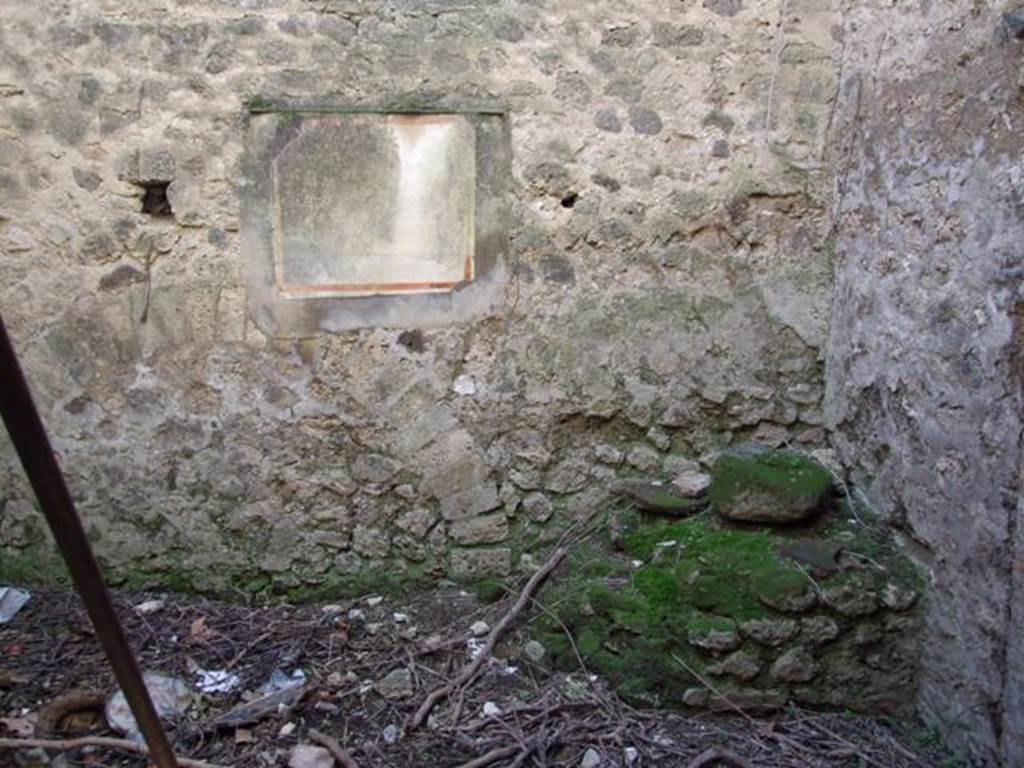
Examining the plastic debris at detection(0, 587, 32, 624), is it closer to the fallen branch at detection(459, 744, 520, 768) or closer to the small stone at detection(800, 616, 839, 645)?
the fallen branch at detection(459, 744, 520, 768)

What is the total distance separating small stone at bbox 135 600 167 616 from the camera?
3.07 m

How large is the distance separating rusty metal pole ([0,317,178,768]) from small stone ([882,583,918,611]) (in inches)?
77.6

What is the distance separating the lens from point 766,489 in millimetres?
2932

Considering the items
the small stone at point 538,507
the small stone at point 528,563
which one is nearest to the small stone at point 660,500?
the small stone at point 538,507

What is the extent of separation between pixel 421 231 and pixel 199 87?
0.85 meters

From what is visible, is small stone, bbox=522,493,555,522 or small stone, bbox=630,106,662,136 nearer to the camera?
small stone, bbox=630,106,662,136

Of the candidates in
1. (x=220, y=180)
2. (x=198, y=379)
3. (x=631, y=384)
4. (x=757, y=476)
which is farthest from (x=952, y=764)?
(x=220, y=180)

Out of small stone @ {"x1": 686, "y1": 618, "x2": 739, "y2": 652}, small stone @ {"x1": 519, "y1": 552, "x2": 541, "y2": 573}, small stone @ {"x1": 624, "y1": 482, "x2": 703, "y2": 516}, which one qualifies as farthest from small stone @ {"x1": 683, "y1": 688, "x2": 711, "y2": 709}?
small stone @ {"x1": 519, "y1": 552, "x2": 541, "y2": 573}

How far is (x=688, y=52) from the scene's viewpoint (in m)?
3.12

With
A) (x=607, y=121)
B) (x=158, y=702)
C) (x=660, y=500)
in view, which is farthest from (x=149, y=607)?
(x=607, y=121)

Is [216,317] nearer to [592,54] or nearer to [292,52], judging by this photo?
[292,52]

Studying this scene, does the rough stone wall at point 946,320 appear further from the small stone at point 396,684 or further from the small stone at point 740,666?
the small stone at point 396,684

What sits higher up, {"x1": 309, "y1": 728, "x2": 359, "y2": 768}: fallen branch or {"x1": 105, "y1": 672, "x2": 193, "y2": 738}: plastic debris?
{"x1": 105, "y1": 672, "x2": 193, "y2": 738}: plastic debris

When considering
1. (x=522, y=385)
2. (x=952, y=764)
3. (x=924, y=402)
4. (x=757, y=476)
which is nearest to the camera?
(x=952, y=764)
